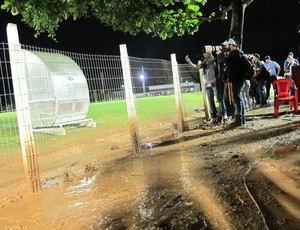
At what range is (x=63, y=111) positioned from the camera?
446 inches

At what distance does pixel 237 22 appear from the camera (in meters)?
10.3

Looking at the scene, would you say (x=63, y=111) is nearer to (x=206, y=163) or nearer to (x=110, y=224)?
(x=206, y=163)

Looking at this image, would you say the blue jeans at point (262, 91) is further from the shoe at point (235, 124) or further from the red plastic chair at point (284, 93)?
the shoe at point (235, 124)

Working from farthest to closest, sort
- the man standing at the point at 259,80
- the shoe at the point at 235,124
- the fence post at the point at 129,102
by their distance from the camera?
the man standing at the point at 259,80
the shoe at the point at 235,124
the fence post at the point at 129,102

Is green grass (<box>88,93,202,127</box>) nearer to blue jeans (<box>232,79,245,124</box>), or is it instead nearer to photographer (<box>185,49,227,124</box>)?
photographer (<box>185,49,227,124</box>)

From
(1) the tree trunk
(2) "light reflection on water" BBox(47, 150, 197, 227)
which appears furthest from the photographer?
(2) "light reflection on water" BBox(47, 150, 197, 227)

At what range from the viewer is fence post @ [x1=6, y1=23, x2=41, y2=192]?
4.79 metres

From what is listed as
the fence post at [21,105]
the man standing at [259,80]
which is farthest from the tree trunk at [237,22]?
the fence post at [21,105]

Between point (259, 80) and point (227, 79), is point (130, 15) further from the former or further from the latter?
point (259, 80)

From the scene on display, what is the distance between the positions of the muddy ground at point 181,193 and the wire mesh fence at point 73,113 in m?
1.35

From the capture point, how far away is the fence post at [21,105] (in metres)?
4.79

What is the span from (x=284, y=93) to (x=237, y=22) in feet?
7.93

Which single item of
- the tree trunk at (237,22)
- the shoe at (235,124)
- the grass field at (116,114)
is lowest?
the shoe at (235,124)

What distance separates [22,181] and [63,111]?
5.59m
